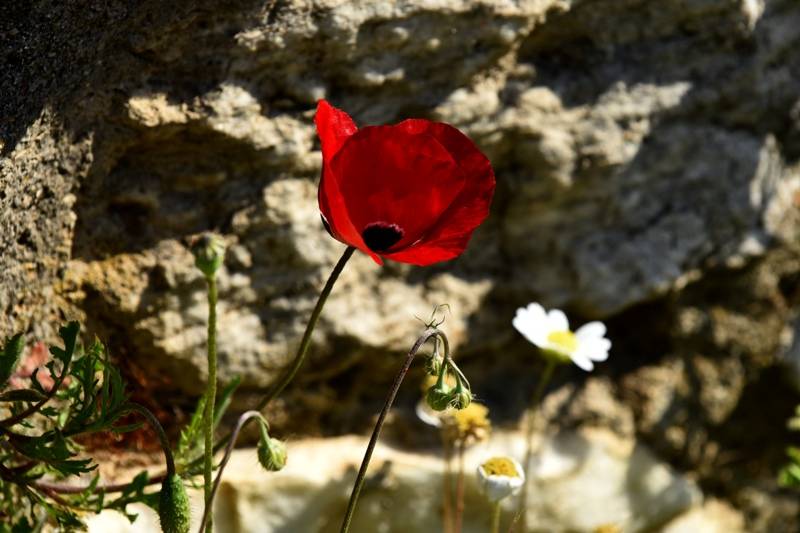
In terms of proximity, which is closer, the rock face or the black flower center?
the black flower center

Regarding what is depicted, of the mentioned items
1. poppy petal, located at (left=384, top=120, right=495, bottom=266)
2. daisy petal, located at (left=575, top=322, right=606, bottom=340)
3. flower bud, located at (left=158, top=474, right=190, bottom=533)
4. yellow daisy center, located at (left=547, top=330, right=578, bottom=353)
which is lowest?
daisy petal, located at (left=575, top=322, right=606, bottom=340)

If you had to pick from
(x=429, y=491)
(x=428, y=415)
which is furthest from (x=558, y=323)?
(x=429, y=491)

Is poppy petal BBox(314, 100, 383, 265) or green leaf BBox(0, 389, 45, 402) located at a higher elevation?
poppy petal BBox(314, 100, 383, 265)

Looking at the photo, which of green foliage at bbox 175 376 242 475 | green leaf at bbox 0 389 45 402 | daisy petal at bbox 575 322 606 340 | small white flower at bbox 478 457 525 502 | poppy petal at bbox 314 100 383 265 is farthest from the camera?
daisy petal at bbox 575 322 606 340

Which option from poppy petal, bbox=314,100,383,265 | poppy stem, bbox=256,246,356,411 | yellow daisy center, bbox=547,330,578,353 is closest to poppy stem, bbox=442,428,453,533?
yellow daisy center, bbox=547,330,578,353

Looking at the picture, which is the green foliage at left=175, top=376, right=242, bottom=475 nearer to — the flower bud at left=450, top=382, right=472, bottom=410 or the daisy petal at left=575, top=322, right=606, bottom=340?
the flower bud at left=450, top=382, right=472, bottom=410

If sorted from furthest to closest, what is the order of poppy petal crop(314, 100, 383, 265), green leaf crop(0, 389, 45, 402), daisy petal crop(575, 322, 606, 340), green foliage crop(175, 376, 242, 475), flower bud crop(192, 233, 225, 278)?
daisy petal crop(575, 322, 606, 340), green foliage crop(175, 376, 242, 475), green leaf crop(0, 389, 45, 402), poppy petal crop(314, 100, 383, 265), flower bud crop(192, 233, 225, 278)

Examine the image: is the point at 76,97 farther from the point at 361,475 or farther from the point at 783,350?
the point at 783,350

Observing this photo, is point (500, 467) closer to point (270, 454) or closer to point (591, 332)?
point (591, 332)

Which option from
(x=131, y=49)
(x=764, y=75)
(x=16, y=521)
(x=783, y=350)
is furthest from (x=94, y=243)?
(x=783, y=350)
